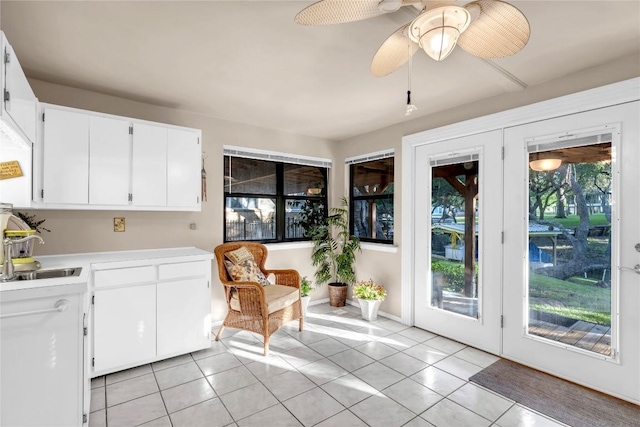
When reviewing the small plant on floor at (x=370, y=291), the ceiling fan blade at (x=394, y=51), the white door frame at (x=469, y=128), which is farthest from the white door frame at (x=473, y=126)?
the ceiling fan blade at (x=394, y=51)

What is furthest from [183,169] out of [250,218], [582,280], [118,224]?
[582,280]

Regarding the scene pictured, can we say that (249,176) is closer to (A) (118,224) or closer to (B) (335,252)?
(A) (118,224)

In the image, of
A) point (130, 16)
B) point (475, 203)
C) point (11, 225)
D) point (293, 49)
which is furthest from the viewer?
point (475, 203)

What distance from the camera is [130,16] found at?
5.85 feet

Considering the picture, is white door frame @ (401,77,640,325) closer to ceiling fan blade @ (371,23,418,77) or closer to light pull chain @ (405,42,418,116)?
light pull chain @ (405,42,418,116)

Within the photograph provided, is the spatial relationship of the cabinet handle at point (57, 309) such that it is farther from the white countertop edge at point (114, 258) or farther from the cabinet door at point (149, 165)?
the cabinet door at point (149, 165)

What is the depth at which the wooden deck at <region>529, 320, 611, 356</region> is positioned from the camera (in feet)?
7.61

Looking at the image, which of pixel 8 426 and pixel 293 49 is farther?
pixel 293 49

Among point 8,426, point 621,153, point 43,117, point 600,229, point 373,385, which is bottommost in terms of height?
point 373,385

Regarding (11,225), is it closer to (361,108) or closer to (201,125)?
(201,125)

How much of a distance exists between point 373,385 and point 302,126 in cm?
293

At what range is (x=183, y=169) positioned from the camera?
3.06 metres

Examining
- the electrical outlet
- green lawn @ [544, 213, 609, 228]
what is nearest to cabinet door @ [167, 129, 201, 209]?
the electrical outlet

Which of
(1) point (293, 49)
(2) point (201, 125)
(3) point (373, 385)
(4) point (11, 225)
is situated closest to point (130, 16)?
(1) point (293, 49)
